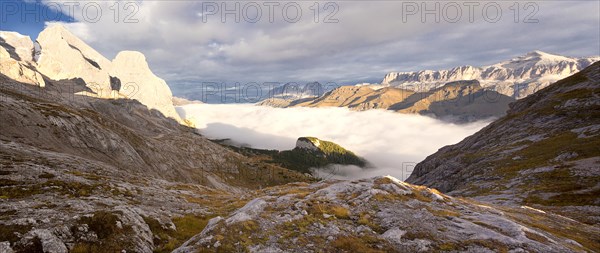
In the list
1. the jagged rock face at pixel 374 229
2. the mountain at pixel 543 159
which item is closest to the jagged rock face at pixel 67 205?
the jagged rock face at pixel 374 229

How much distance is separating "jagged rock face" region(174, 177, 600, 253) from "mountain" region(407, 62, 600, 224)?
96.1 feet

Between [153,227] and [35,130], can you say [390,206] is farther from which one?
[35,130]

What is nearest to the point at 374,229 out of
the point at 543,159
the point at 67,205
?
the point at 67,205

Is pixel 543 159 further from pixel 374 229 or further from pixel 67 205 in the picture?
pixel 67 205

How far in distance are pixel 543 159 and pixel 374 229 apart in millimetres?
86612

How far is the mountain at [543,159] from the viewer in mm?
57781

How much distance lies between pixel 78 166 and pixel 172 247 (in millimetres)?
48030

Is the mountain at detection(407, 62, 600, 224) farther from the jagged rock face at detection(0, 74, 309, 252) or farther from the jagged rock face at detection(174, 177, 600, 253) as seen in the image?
the jagged rock face at detection(0, 74, 309, 252)

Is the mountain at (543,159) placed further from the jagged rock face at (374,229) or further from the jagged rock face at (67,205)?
the jagged rock face at (67,205)

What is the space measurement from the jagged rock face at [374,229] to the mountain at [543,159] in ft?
96.1

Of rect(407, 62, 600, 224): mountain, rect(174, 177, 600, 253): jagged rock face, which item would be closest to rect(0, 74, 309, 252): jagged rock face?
rect(174, 177, 600, 253): jagged rock face

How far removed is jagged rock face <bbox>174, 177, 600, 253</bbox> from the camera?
63.6 feet

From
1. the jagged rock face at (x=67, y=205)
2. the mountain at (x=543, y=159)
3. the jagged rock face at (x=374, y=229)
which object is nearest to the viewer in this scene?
the jagged rock face at (x=67, y=205)

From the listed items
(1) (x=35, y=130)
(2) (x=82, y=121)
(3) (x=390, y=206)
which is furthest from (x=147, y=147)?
(3) (x=390, y=206)
